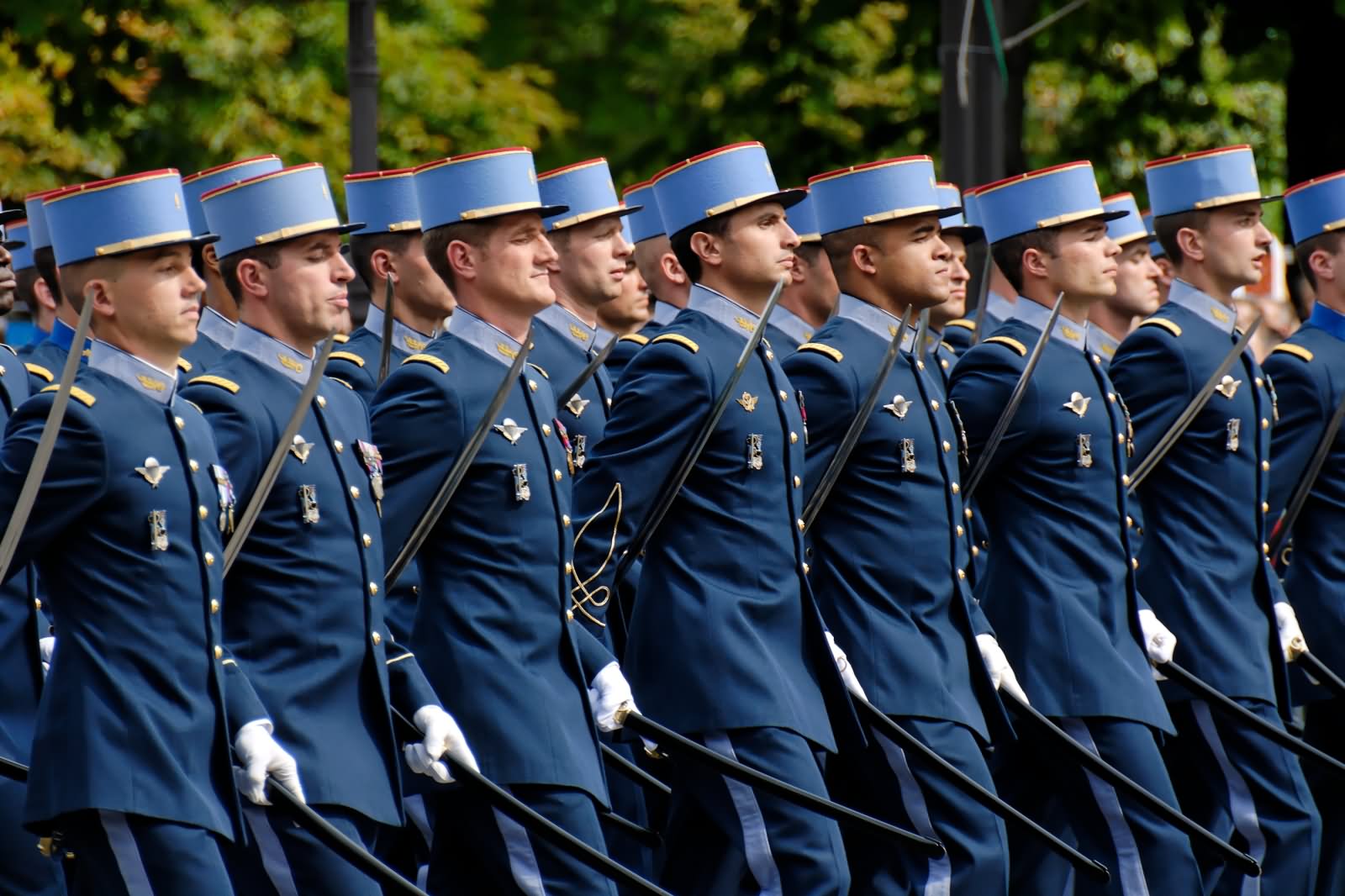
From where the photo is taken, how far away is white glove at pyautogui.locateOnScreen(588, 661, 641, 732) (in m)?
6.37

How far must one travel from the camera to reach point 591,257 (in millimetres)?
8578

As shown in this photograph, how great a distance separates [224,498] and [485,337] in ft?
3.72

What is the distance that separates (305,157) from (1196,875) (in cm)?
Result: 1519

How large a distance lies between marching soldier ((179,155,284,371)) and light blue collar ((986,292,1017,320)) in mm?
3956

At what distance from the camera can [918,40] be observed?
15172 mm

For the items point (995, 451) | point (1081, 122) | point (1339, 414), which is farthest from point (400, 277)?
point (1081, 122)

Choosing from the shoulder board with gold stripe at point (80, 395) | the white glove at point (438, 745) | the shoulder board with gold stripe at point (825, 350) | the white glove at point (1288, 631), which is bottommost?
the white glove at point (1288, 631)

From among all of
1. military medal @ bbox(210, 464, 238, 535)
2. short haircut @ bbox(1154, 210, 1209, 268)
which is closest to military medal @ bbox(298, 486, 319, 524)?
military medal @ bbox(210, 464, 238, 535)

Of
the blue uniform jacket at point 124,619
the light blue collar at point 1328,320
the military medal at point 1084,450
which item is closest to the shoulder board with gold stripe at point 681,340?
the military medal at point 1084,450

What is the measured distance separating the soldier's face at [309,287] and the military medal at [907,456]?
5.38 feet

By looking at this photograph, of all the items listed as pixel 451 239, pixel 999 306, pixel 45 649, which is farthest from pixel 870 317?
pixel 999 306

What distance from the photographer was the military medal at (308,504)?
5676mm

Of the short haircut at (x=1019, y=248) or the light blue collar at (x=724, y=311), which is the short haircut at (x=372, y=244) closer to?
the short haircut at (x=1019, y=248)

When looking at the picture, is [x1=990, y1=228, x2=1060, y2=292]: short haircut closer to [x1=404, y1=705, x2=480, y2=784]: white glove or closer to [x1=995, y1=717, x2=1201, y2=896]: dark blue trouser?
[x1=995, y1=717, x2=1201, y2=896]: dark blue trouser
